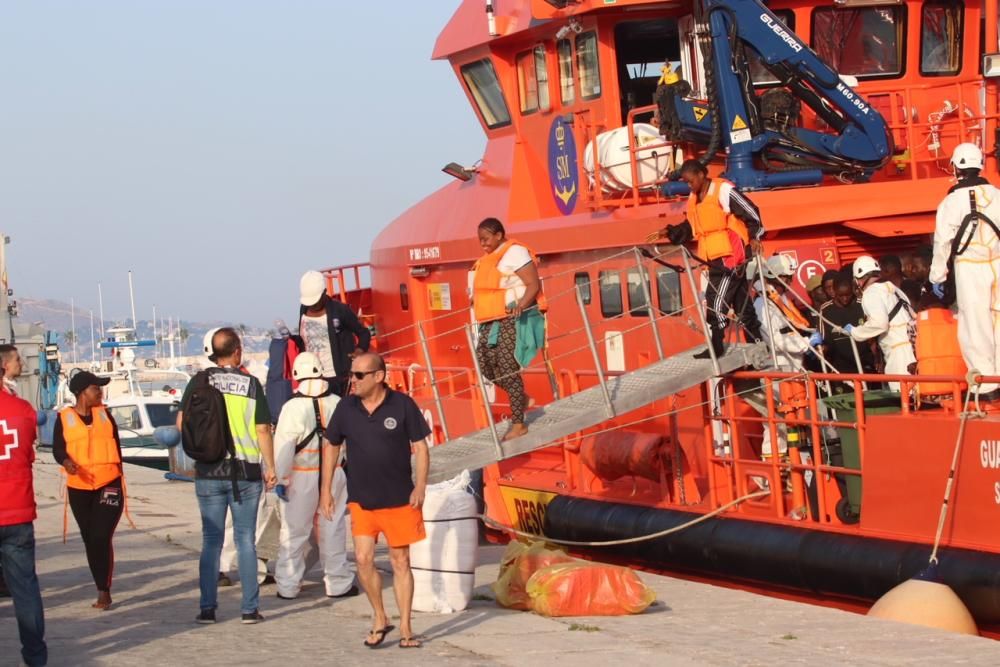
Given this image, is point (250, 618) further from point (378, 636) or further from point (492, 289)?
point (492, 289)

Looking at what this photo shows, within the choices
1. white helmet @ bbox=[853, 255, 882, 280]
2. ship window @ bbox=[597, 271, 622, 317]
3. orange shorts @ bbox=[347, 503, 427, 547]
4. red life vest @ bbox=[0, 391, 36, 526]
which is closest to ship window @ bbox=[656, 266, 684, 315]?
ship window @ bbox=[597, 271, 622, 317]

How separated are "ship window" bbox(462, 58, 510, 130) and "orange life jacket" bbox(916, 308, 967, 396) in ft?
21.8

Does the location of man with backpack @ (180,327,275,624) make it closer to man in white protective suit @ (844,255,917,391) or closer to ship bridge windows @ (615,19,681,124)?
man in white protective suit @ (844,255,917,391)

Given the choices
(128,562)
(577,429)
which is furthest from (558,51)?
(128,562)

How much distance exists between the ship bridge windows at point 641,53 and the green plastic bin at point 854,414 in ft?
15.0

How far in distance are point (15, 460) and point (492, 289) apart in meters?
3.86

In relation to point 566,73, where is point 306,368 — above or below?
below

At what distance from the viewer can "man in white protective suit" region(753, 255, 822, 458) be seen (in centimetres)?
1089

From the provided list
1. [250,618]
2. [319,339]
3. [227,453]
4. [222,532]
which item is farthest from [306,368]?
[250,618]

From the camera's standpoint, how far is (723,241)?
35.6 feet

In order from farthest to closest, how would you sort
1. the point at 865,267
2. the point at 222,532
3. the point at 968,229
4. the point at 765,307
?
the point at 765,307, the point at 865,267, the point at 968,229, the point at 222,532

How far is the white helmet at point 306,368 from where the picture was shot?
9.73 meters

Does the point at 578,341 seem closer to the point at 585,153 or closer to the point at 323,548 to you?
the point at 585,153

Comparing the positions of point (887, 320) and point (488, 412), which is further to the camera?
point (887, 320)
